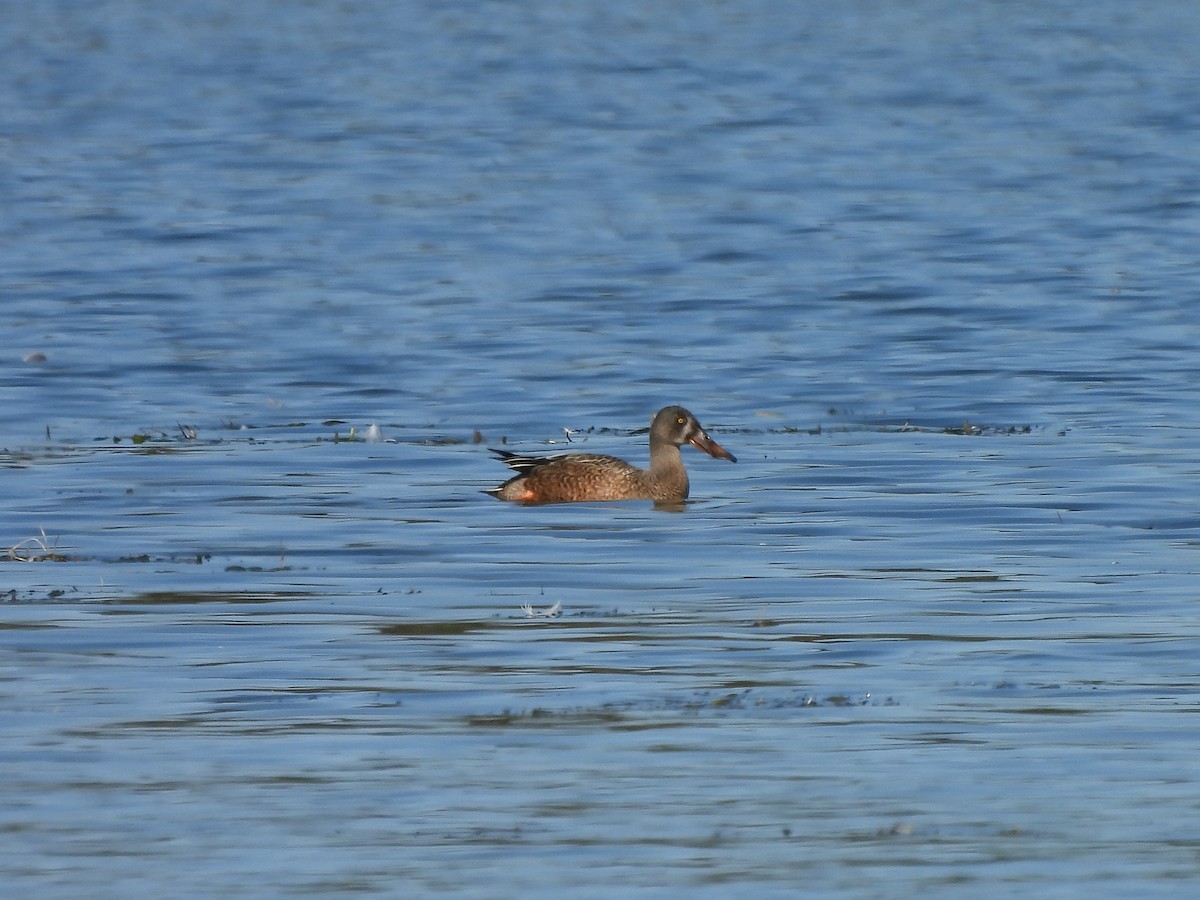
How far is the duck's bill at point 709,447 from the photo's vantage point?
16625 mm

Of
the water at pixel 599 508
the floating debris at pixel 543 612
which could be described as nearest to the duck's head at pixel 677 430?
the water at pixel 599 508

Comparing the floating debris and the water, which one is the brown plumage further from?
the floating debris

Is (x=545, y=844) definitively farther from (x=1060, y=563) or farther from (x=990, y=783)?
(x=1060, y=563)

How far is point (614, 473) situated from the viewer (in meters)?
16.0

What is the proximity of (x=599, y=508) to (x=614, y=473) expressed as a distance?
25 cm

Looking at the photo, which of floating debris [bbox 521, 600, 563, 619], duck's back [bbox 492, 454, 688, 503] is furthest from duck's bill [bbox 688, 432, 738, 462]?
floating debris [bbox 521, 600, 563, 619]

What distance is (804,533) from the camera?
14.2 metres

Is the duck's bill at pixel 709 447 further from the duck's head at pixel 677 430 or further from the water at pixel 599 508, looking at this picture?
the water at pixel 599 508

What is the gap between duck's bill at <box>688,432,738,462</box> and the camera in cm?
1662

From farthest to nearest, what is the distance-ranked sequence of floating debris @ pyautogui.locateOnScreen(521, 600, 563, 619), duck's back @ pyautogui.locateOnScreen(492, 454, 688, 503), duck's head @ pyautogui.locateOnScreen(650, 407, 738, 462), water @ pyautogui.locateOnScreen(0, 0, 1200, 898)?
duck's head @ pyautogui.locateOnScreen(650, 407, 738, 462) < duck's back @ pyautogui.locateOnScreen(492, 454, 688, 503) < floating debris @ pyautogui.locateOnScreen(521, 600, 563, 619) < water @ pyautogui.locateOnScreen(0, 0, 1200, 898)

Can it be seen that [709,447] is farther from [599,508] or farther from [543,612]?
[543,612]

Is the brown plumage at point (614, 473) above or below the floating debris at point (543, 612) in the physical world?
below

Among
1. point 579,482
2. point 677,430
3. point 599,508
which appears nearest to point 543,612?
point 579,482

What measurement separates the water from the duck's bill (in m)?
0.21
